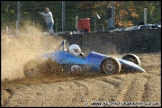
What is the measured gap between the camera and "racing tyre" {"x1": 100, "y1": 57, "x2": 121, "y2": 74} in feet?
36.0

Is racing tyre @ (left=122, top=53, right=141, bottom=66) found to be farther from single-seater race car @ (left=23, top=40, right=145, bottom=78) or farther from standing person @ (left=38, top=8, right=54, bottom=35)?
standing person @ (left=38, top=8, right=54, bottom=35)

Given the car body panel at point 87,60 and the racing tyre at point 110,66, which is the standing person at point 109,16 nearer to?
the car body panel at point 87,60

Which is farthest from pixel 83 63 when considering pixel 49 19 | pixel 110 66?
pixel 49 19

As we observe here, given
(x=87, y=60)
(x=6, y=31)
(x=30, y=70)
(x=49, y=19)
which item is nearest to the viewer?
(x=30, y=70)

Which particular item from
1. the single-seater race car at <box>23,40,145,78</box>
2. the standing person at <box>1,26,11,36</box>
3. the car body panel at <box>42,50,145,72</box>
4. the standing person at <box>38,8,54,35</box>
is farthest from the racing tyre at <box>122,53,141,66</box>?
the standing person at <box>1,26,11,36</box>

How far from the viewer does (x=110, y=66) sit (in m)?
11.0

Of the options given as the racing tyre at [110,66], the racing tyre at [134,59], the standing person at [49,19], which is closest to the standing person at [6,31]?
the standing person at [49,19]

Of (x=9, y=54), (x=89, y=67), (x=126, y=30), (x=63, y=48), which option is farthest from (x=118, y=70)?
(x=126, y=30)

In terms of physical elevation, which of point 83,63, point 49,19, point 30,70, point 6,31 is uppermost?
point 49,19

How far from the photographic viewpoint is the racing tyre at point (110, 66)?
11.0 meters

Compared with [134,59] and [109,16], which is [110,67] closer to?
[134,59]

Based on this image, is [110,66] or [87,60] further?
[87,60]

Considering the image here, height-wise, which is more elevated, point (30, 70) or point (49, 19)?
point (49, 19)

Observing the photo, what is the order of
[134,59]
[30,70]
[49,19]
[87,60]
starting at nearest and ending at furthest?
[30,70] → [87,60] → [134,59] → [49,19]
